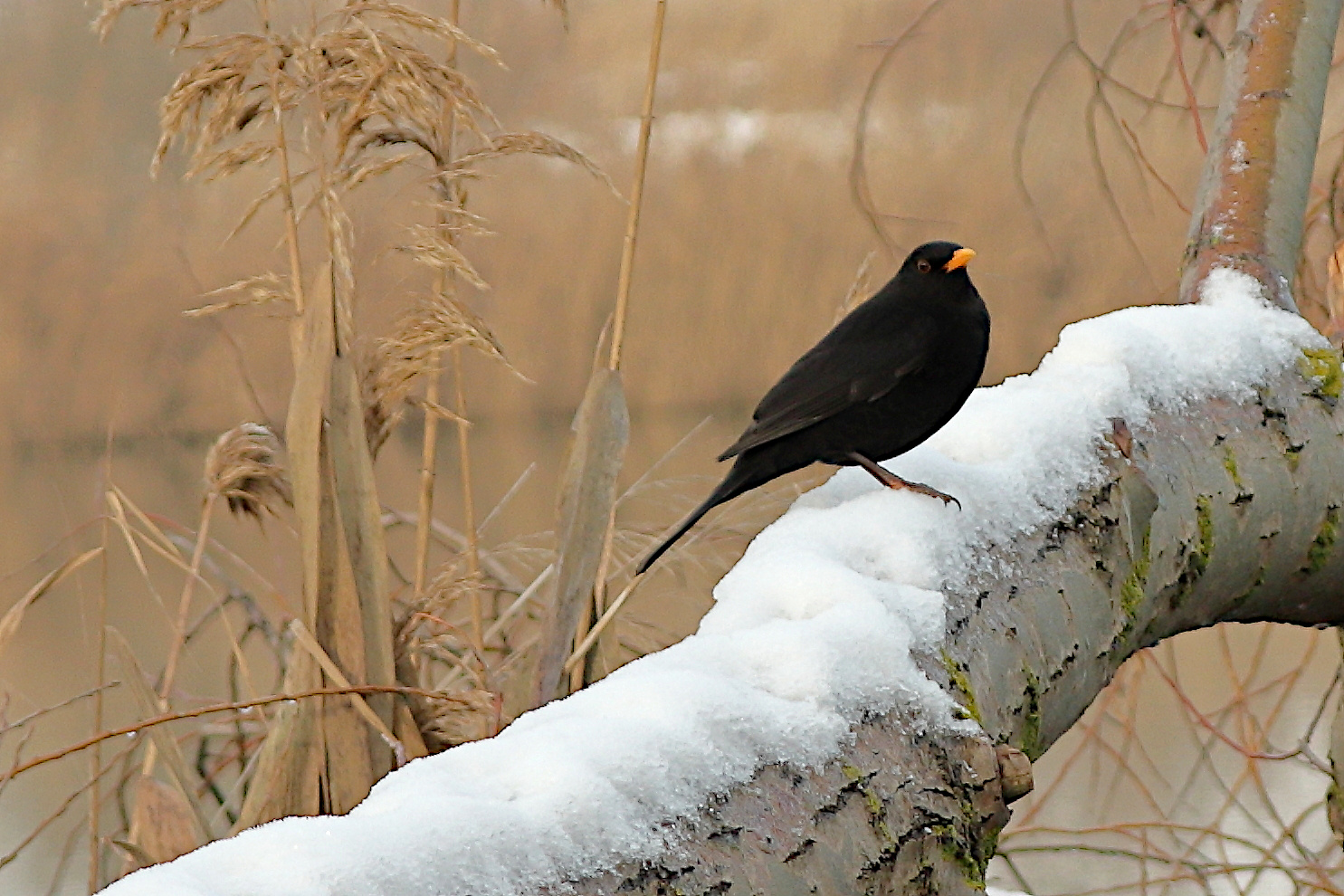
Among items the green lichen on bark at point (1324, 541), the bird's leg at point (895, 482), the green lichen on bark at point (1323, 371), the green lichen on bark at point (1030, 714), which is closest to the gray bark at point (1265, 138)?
the green lichen on bark at point (1323, 371)

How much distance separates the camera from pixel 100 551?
1493 millimetres

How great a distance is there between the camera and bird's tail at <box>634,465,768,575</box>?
1258mm

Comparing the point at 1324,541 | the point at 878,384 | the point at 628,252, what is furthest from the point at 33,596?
the point at 1324,541

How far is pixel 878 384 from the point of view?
4.07 feet

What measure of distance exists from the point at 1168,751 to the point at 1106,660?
1.82 metres

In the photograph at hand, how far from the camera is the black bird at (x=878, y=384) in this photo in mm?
1233

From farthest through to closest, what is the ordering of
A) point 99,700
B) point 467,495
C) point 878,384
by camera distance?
point 467,495, point 99,700, point 878,384

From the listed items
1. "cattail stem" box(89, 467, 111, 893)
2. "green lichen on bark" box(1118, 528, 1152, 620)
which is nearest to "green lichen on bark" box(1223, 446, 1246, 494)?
"green lichen on bark" box(1118, 528, 1152, 620)

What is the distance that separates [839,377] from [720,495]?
0.61 feet

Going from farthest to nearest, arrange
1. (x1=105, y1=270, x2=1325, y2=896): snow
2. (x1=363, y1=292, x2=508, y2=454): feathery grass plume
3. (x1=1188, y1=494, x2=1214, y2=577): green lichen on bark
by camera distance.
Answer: (x1=363, y1=292, x2=508, y2=454): feathery grass plume < (x1=1188, y1=494, x2=1214, y2=577): green lichen on bark < (x1=105, y1=270, x2=1325, y2=896): snow

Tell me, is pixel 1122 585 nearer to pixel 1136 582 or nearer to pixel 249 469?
pixel 1136 582

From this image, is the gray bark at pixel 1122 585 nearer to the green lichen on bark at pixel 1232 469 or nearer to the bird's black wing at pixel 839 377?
the green lichen on bark at pixel 1232 469

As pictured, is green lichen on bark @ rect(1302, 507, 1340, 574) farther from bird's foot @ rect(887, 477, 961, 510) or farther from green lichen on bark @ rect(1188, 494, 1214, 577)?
bird's foot @ rect(887, 477, 961, 510)

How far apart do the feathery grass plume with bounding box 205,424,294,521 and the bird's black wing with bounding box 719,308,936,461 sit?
587mm
